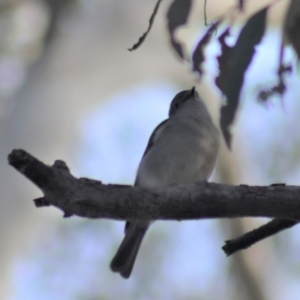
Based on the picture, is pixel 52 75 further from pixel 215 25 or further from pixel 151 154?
pixel 215 25

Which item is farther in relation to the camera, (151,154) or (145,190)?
(151,154)

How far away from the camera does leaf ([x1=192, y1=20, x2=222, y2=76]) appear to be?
1.29m

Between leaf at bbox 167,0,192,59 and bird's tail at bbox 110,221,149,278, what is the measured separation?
1.74 m

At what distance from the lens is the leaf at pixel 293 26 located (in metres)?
1.17

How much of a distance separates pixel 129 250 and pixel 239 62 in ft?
6.14

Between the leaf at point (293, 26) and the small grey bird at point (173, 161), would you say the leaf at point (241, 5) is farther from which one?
the small grey bird at point (173, 161)

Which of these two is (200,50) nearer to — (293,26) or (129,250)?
(293,26)

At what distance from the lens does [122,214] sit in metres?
1.58

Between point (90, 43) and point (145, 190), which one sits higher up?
point (145, 190)

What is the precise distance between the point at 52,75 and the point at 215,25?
4.08 m

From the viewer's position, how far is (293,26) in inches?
46.3

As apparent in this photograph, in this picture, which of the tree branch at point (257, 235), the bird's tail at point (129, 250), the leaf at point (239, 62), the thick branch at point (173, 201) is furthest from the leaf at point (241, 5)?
the bird's tail at point (129, 250)

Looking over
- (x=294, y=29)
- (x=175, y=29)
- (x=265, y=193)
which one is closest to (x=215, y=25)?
(x=175, y=29)

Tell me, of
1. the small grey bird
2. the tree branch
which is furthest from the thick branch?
the small grey bird
